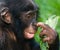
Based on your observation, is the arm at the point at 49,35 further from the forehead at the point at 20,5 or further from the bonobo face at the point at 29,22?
the forehead at the point at 20,5

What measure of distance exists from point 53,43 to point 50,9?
62.0 inches

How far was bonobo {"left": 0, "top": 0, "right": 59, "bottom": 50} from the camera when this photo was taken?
33.6 ft

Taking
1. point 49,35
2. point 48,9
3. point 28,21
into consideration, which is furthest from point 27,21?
point 48,9

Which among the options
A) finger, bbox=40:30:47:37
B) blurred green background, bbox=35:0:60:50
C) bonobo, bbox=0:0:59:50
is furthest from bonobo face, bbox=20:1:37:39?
blurred green background, bbox=35:0:60:50

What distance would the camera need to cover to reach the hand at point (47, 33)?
10308 mm

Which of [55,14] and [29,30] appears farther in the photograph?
[55,14]

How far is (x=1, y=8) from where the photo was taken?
10219 millimetres

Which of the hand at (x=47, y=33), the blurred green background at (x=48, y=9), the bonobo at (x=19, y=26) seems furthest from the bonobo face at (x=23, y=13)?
the blurred green background at (x=48, y=9)

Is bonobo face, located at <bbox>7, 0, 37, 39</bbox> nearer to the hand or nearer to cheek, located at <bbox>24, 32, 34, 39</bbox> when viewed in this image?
cheek, located at <bbox>24, 32, 34, 39</bbox>

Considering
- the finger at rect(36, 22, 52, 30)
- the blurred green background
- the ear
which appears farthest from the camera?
the blurred green background

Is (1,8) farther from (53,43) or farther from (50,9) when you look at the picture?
(50,9)

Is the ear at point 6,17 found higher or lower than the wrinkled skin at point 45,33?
higher

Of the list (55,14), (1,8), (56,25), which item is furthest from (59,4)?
(1,8)

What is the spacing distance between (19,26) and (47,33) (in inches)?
15.8
